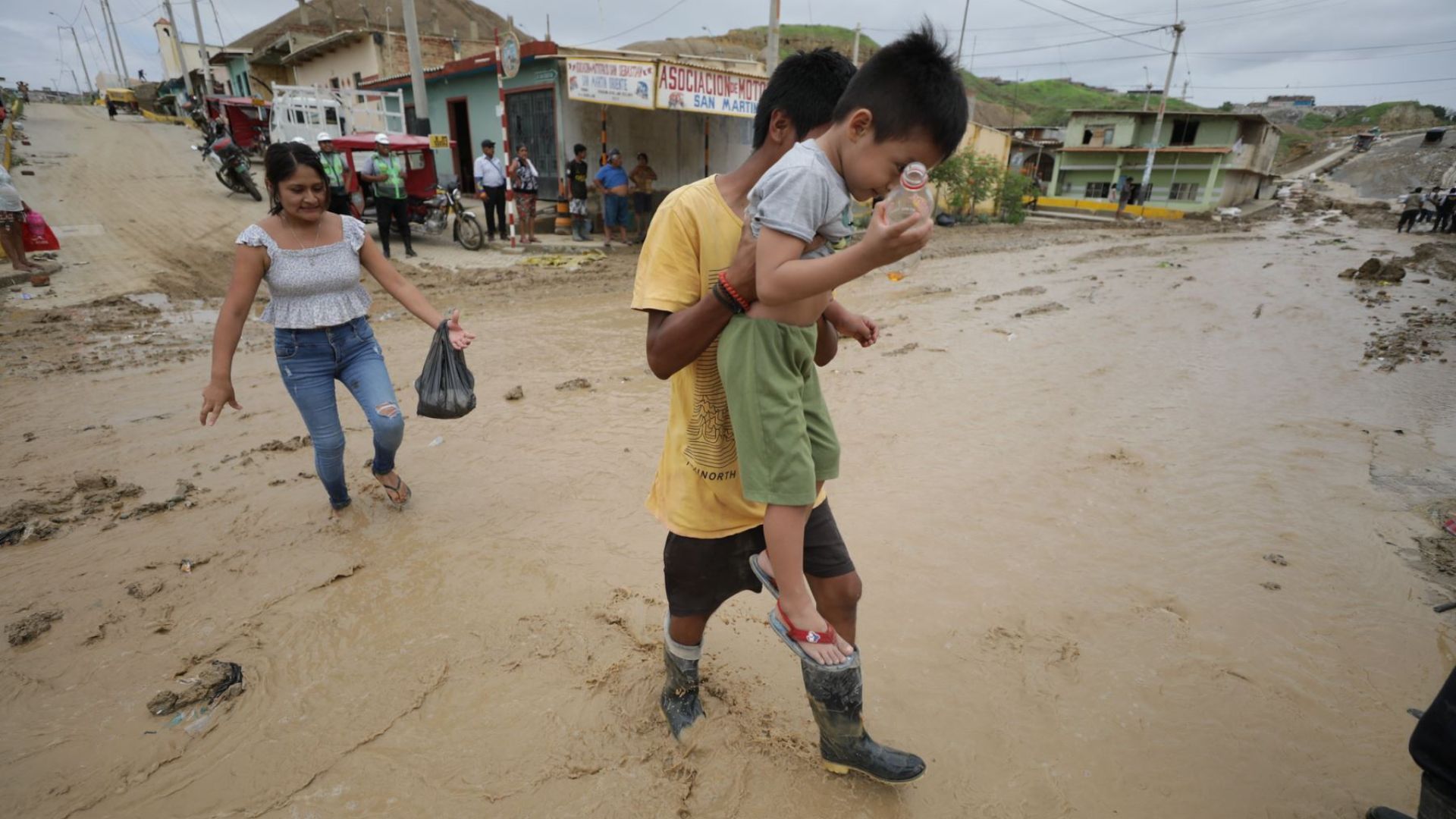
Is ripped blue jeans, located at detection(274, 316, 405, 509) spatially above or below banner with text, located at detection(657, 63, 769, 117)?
below

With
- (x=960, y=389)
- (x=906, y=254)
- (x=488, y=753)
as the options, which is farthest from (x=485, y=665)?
(x=960, y=389)

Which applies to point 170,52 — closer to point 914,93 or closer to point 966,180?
point 966,180

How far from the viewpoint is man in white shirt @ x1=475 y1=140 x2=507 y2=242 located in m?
11.1

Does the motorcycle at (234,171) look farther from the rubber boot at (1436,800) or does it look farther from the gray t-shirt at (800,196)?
the rubber boot at (1436,800)

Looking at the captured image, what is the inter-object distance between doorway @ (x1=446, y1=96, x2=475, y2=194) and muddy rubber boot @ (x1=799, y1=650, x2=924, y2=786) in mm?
17003

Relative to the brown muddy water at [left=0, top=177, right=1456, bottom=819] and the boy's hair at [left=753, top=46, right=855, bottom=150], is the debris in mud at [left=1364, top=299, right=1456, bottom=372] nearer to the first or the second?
the brown muddy water at [left=0, top=177, right=1456, bottom=819]

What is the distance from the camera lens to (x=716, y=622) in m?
2.68

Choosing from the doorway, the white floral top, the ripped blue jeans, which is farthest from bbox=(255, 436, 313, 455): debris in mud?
the doorway

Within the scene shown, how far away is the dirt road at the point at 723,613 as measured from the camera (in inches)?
78.8

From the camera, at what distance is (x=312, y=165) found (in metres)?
2.79

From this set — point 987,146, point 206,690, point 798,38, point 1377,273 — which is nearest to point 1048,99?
point 798,38

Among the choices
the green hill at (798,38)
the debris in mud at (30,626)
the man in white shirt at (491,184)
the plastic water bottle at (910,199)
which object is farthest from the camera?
the green hill at (798,38)

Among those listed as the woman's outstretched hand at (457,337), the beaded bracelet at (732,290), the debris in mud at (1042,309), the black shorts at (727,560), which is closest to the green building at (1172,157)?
the debris in mud at (1042,309)

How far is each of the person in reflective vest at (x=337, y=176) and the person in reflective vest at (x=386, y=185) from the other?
0.25 metres
